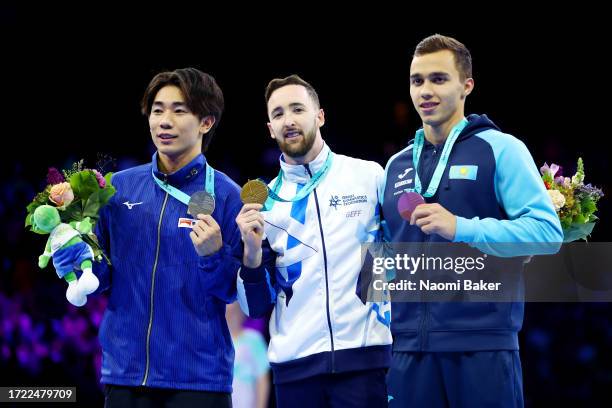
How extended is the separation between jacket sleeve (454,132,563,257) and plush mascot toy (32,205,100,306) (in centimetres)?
148

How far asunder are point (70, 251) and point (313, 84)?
14.9 ft

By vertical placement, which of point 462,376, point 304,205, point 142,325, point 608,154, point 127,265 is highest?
point 608,154

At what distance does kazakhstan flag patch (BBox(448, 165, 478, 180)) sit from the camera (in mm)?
3285

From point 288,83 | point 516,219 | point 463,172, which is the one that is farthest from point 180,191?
point 516,219

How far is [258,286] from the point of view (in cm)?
346

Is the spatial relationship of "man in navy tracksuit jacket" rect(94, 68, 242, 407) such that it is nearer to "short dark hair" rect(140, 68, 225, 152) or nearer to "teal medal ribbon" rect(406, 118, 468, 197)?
"short dark hair" rect(140, 68, 225, 152)

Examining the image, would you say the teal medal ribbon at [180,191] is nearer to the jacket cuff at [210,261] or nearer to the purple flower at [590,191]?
the jacket cuff at [210,261]

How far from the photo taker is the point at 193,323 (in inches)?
134

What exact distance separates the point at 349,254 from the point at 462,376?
706 mm

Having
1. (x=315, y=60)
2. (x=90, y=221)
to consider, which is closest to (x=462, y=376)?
(x=90, y=221)

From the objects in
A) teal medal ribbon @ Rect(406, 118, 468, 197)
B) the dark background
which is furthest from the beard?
the dark background

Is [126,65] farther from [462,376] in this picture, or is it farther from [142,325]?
[462,376]

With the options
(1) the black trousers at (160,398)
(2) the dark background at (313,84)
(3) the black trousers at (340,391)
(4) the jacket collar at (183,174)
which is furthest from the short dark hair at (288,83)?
(2) the dark background at (313,84)

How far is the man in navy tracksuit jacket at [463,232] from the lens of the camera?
123 inches
